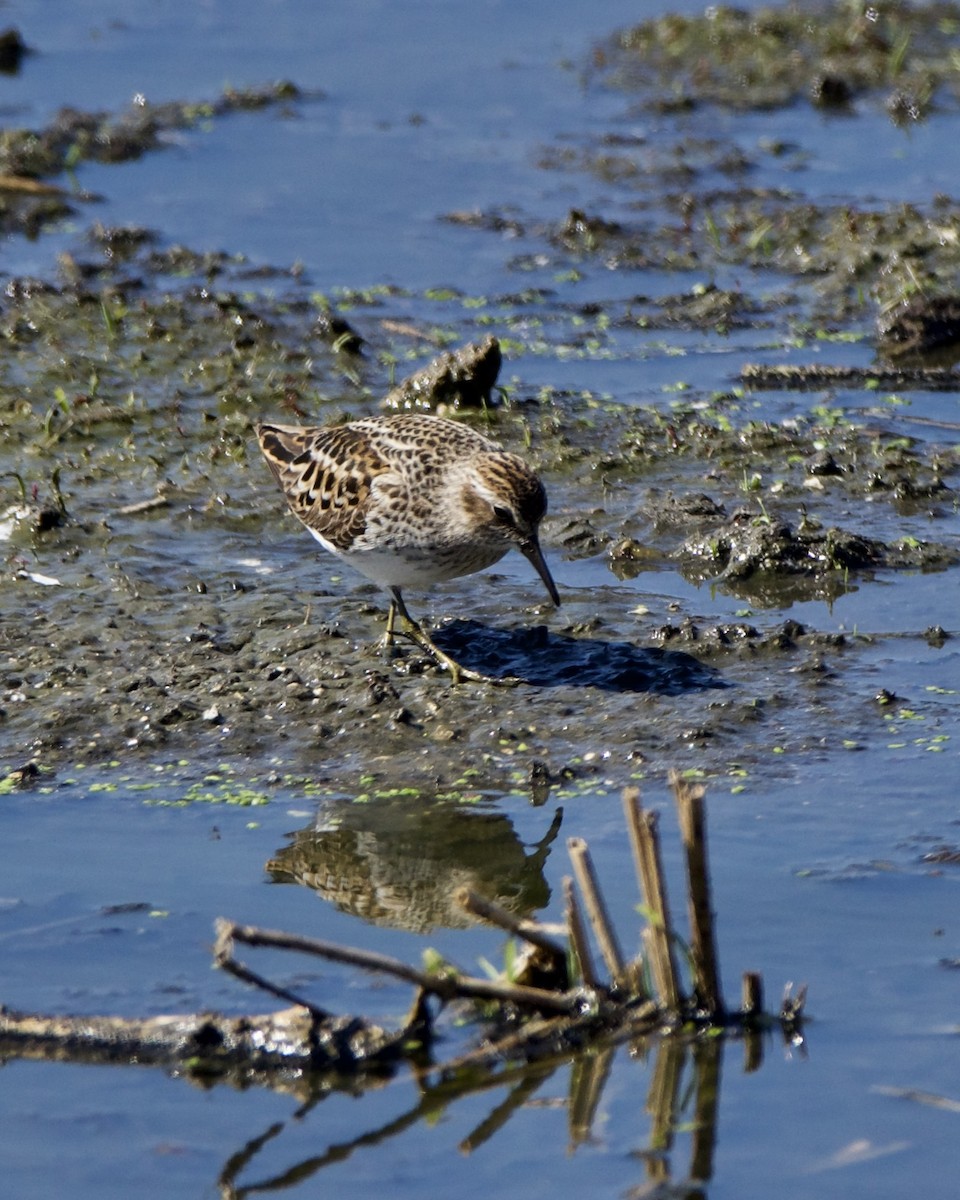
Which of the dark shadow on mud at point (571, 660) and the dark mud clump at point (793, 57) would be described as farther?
the dark mud clump at point (793, 57)

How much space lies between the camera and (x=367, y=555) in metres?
8.50

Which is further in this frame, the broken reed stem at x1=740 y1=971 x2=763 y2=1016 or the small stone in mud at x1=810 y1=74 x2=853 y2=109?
the small stone in mud at x1=810 y1=74 x2=853 y2=109

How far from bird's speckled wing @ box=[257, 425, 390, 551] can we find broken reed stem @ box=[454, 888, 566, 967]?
315cm

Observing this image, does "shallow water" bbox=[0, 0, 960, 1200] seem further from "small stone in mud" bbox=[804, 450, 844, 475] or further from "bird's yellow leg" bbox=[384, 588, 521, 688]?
"small stone in mud" bbox=[804, 450, 844, 475]

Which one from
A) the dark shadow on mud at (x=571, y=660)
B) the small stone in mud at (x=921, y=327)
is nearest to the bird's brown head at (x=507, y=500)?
the dark shadow on mud at (x=571, y=660)

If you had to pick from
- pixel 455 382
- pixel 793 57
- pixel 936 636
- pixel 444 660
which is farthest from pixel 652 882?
pixel 793 57

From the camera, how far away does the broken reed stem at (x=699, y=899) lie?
532 centimetres

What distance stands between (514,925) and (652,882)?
16.2 inches

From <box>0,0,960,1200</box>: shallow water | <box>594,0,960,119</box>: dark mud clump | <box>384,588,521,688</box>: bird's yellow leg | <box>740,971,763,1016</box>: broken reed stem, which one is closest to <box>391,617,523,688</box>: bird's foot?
<box>384,588,521,688</box>: bird's yellow leg

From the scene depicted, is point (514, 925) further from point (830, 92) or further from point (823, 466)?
point (830, 92)

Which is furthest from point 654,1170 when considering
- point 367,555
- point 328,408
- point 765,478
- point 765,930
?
point 328,408

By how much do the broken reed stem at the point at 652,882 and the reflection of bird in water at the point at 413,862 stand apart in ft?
3.48

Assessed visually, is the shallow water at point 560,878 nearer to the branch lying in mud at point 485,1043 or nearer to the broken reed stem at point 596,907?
the branch lying in mud at point 485,1043

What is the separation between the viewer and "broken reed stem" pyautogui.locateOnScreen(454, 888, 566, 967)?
547 cm
